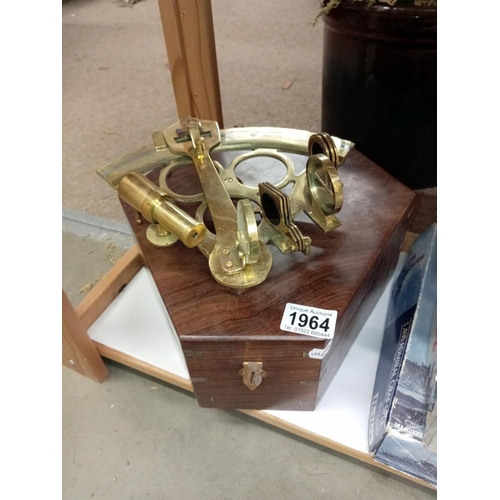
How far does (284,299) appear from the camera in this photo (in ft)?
1.53

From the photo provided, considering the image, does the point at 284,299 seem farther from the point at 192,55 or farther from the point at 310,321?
the point at 192,55

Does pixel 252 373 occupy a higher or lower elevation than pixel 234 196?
lower

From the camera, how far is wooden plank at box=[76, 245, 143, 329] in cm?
70

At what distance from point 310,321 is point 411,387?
0.52 ft

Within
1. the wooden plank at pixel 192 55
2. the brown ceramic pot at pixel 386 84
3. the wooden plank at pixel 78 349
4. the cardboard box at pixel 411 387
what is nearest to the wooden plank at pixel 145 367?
the wooden plank at pixel 78 349

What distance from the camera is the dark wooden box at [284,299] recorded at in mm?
454

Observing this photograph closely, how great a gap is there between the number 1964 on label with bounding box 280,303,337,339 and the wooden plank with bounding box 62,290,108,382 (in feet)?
1.01

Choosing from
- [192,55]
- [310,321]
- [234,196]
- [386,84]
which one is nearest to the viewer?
[310,321]

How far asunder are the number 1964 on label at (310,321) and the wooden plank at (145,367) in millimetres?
231

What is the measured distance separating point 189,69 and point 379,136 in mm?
396

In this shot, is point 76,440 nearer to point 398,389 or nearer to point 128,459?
point 128,459

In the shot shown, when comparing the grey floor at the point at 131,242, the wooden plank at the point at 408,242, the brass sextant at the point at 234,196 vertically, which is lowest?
the grey floor at the point at 131,242

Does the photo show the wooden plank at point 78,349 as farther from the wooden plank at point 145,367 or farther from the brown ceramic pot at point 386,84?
the brown ceramic pot at point 386,84

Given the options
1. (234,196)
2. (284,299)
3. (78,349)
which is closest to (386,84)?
(234,196)
